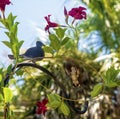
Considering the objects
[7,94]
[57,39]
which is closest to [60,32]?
[57,39]

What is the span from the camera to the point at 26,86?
5.73 meters

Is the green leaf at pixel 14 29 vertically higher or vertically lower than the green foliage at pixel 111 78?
higher

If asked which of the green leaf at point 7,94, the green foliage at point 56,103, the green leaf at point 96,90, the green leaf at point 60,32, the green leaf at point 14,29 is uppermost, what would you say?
the green leaf at point 14,29

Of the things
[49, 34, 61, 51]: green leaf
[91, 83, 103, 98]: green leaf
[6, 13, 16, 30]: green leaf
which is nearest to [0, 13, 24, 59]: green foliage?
[6, 13, 16, 30]: green leaf

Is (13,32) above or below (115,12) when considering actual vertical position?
below

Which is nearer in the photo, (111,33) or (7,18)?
(7,18)

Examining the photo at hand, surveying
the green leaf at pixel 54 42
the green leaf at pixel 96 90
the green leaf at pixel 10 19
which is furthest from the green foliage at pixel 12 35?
the green leaf at pixel 96 90

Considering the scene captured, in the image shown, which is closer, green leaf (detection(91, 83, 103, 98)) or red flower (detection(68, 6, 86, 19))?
green leaf (detection(91, 83, 103, 98))

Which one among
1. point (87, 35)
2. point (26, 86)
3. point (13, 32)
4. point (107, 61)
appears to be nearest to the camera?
point (13, 32)

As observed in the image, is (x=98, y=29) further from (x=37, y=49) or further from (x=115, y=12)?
(x=37, y=49)

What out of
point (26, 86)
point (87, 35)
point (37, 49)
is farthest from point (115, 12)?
point (37, 49)

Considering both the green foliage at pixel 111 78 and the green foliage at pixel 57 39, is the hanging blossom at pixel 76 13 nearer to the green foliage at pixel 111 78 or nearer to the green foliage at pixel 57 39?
the green foliage at pixel 57 39

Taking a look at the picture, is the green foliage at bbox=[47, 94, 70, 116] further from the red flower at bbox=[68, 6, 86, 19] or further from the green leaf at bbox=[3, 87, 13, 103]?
the red flower at bbox=[68, 6, 86, 19]

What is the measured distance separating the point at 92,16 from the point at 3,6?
512cm
